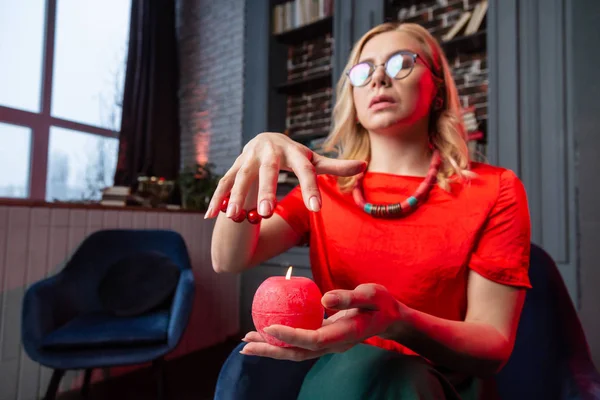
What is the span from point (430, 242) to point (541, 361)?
1.41 feet

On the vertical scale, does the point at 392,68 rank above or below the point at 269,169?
above

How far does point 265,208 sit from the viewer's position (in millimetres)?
669

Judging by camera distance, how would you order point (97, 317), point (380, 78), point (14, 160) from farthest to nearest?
point (14, 160), point (97, 317), point (380, 78)

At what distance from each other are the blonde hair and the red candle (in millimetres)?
498

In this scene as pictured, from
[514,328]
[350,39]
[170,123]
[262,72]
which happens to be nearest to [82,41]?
[170,123]

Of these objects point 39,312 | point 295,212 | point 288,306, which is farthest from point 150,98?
point 288,306

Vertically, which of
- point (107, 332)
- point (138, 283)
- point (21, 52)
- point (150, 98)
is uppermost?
point (21, 52)

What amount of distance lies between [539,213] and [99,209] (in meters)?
2.61

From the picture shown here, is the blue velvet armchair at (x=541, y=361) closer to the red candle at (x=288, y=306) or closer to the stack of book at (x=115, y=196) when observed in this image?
the red candle at (x=288, y=306)

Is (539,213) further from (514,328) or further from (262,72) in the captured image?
(262,72)

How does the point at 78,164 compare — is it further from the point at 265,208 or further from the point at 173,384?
the point at 265,208

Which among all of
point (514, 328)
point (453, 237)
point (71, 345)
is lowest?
point (71, 345)

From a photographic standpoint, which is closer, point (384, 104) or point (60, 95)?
point (384, 104)

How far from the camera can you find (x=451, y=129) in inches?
45.5
